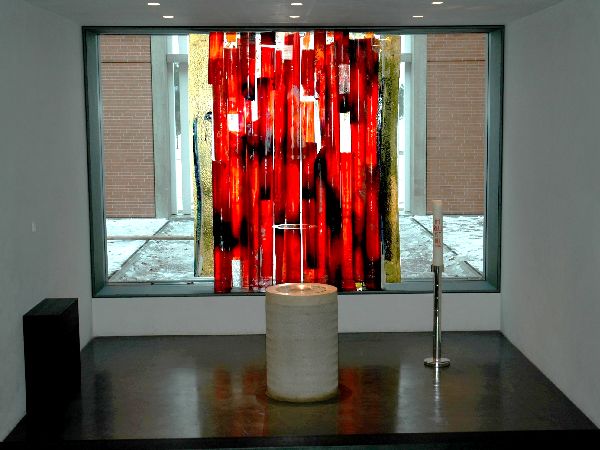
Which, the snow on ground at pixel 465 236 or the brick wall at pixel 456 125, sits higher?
the brick wall at pixel 456 125

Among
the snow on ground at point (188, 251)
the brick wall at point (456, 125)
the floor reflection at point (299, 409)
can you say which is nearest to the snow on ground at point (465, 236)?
the snow on ground at point (188, 251)

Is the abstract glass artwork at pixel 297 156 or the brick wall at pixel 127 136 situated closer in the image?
the abstract glass artwork at pixel 297 156

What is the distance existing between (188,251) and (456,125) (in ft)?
17.3

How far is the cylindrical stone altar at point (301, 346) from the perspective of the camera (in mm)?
5250

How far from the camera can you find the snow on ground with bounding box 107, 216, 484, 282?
1012cm

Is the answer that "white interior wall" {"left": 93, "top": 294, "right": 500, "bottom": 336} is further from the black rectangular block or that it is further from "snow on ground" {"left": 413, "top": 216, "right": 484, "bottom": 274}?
"snow on ground" {"left": 413, "top": 216, "right": 484, "bottom": 274}

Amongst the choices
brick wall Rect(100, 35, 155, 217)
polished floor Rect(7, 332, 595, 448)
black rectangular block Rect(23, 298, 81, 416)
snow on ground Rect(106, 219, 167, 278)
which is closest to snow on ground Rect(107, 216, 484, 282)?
snow on ground Rect(106, 219, 167, 278)

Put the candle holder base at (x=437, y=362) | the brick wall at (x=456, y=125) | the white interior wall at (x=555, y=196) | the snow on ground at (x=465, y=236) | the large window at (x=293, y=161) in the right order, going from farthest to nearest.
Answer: the brick wall at (x=456, y=125)
the snow on ground at (x=465, y=236)
the large window at (x=293, y=161)
the candle holder base at (x=437, y=362)
the white interior wall at (x=555, y=196)

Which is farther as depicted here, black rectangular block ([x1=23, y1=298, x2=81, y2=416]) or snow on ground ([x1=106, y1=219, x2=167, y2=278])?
snow on ground ([x1=106, y1=219, x2=167, y2=278])

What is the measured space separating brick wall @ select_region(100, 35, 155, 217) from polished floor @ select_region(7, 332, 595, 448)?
7202 mm

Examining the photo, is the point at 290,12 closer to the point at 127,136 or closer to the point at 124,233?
the point at 124,233

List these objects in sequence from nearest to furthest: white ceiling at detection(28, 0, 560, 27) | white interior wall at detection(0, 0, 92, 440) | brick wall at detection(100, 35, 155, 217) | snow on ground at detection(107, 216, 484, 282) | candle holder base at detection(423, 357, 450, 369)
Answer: white interior wall at detection(0, 0, 92, 440) < white ceiling at detection(28, 0, 560, 27) < candle holder base at detection(423, 357, 450, 369) < snow on ground at detection(107, 216, 484, 282) < brick wall at detection(100, 35, 155, 217)

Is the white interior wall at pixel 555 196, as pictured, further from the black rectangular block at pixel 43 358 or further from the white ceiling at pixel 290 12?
the black rectangular block at pixel 43 358

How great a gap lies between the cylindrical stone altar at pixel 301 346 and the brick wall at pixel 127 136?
872 cm
